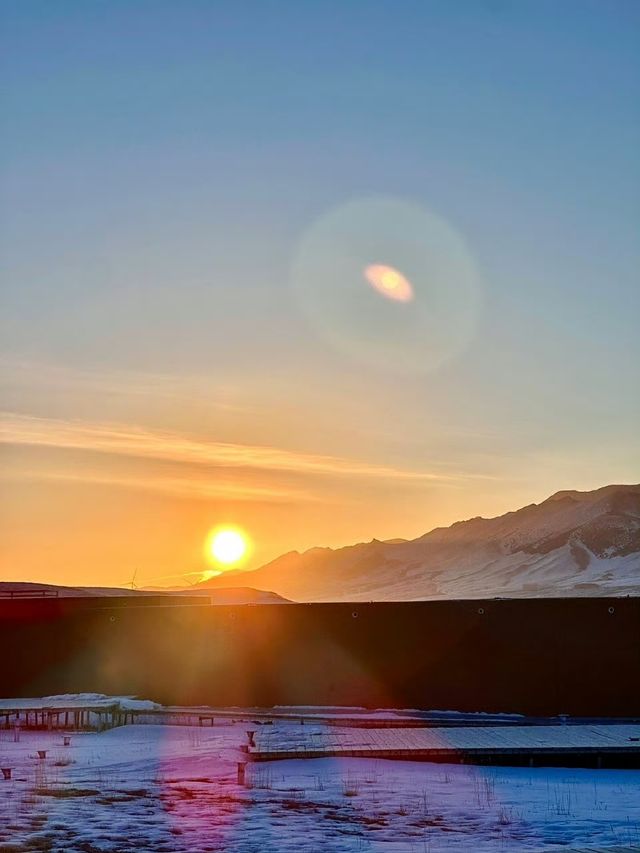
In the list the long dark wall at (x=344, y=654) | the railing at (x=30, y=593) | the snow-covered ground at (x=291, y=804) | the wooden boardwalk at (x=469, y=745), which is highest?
the railing at (x=30, y=593)

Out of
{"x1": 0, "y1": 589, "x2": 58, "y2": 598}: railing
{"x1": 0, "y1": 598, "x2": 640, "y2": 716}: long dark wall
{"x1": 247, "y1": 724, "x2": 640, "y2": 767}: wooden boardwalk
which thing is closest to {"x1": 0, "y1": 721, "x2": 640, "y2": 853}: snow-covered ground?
{"x1": 247, "y1": 724, "x2": 640, "y2": 767}: wooden boardwalk

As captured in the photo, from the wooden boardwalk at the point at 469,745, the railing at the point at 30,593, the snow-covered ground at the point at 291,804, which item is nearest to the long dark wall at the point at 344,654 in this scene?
the wooden boardwalk at the point at 469,745

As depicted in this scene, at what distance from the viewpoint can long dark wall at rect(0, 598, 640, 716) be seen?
2483cm

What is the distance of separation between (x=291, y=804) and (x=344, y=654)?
35.1 ft

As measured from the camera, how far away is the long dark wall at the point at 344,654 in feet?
81.5

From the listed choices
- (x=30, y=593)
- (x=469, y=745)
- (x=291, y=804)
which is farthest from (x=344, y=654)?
(x=30, y=593)

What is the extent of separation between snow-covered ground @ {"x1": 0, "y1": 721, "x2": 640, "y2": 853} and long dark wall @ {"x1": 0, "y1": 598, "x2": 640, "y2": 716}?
18.9ft

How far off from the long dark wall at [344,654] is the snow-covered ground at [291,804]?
227 inches

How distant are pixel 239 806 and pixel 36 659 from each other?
13.7 meters

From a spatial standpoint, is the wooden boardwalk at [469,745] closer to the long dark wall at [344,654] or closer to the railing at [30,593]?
the long dark wall at [344,654]

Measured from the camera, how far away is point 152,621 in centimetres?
2712

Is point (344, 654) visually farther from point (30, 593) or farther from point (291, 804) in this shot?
point (30, 593)

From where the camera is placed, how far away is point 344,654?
26016 mm

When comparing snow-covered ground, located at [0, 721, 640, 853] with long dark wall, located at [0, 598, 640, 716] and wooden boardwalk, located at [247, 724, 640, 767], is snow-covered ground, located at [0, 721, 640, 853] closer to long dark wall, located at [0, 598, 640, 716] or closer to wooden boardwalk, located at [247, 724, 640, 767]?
wooden boardwalk, located at [247, 724, 640, 767]
